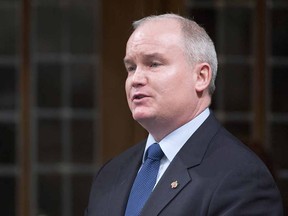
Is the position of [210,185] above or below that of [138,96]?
below

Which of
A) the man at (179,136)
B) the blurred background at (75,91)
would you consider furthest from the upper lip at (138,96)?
the blurred background at (75,91)

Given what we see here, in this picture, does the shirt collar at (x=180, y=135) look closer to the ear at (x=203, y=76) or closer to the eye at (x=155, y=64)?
the ear at (x=203, y=76)

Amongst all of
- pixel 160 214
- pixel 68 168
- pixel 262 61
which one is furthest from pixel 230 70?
pixel 160 214

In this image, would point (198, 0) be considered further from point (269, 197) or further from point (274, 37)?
point (269, 197)

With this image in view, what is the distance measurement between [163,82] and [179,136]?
161 mm

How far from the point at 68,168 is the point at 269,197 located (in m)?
2.09

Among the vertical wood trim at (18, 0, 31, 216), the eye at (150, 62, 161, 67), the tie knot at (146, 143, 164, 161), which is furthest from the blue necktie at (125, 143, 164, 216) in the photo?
the vertical wood trim at (18, 0, 31, 216)

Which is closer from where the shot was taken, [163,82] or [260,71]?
[163,82]

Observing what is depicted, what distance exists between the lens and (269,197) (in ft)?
7.91

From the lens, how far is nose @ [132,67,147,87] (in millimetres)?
2570

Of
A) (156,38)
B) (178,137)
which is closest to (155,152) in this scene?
(178,137)

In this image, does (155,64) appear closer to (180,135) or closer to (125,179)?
(180,135)

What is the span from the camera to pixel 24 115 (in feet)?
14.1

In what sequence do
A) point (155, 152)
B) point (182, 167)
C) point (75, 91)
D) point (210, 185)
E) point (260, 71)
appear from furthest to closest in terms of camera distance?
1. point (75, 91)
2. point (260, 71)
3. point (155, 152)
4. point (182, 167)
5. point (210, 185)
